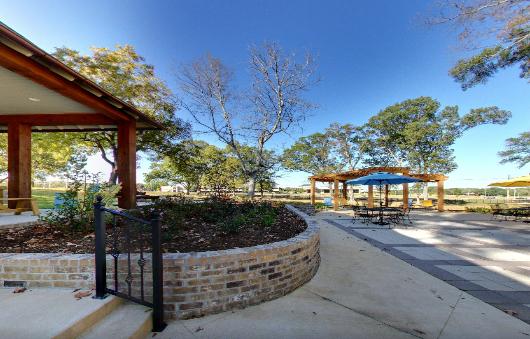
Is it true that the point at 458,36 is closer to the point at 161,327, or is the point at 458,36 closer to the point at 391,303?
the point at 391,303

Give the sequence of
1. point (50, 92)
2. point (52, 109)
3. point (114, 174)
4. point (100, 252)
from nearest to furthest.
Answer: point (100, 252), point (50, 92), point (52, 109), point (114, 174)

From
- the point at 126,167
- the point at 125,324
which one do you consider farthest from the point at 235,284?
the point at 126,167

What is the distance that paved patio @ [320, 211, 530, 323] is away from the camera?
3377mm

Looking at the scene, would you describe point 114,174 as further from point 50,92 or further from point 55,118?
point 50,92

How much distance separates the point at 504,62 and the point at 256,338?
381 inches

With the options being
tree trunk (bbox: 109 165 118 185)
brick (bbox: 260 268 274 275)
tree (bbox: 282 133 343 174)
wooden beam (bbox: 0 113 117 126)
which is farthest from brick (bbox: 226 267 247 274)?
tree (bbox: 282 133 343 174)

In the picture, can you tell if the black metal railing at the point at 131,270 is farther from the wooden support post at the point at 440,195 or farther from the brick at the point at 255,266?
the wooden support post at the point at 440,195

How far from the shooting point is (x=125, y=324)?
7.08 ft

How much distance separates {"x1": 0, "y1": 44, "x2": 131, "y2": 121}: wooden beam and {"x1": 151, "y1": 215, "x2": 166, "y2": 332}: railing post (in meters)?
3.61

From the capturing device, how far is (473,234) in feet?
25.3

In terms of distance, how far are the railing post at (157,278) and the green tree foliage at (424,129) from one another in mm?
23345

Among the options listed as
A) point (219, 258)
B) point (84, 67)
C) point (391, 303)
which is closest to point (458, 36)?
point (391, 303)

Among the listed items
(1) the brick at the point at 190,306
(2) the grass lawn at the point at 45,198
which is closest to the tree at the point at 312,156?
(2) the grass lawn at the point at 45,198

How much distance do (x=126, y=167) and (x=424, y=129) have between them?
73.2ft
